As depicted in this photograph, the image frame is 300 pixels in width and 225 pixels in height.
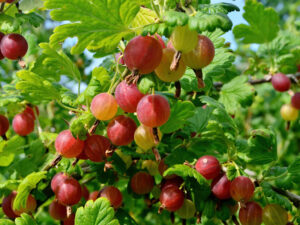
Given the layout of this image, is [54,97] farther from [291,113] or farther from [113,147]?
[291,113]

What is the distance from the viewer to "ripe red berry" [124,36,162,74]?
906mm

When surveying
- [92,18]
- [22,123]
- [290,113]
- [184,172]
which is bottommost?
[290,113]

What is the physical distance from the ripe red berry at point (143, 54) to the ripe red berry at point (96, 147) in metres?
0.31

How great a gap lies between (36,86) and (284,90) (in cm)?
153

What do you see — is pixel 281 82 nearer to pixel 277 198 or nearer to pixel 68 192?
pixel 277 198

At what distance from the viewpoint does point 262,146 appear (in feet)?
4.62

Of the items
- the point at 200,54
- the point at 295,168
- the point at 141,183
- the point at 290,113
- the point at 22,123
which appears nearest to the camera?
the point at 200,54

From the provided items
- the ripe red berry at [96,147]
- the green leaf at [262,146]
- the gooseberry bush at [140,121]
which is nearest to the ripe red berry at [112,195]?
the gooseberry bush at [140,121]

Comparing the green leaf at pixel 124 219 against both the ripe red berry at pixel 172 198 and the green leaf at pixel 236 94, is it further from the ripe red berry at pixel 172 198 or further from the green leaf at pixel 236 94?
the green leaf at pixel 236 94

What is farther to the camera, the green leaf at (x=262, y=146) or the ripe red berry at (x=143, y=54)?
the green leaf at (x=262, y=146)

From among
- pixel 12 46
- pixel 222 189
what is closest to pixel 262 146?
pixel 222 189

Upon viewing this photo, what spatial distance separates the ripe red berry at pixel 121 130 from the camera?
1102 mm

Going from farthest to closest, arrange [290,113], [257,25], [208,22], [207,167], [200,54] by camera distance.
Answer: [290,113], [257,25], [207,167], [200,54], [208,22]

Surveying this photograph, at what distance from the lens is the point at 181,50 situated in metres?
0.92
